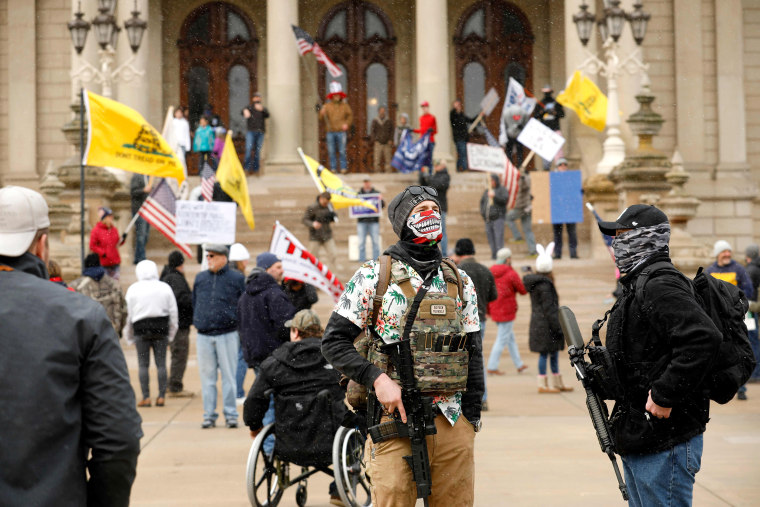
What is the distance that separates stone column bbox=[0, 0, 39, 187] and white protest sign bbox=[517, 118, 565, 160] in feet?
52.8

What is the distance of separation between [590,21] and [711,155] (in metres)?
9.96

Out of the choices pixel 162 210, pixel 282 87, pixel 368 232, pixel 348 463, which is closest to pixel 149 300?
pixel 162 210

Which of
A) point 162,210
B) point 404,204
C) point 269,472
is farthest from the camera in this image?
point 162,210

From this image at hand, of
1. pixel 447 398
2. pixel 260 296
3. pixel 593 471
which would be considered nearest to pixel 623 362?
pixel 447 398

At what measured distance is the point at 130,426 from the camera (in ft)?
10.9

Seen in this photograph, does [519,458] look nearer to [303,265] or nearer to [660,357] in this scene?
[303,265]

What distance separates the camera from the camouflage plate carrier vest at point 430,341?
478 cm

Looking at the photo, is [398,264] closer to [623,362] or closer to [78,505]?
[623,362]

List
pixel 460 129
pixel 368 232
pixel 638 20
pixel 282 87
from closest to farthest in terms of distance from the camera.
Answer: pixel 368 232
pixel 638 20
pixel 460 129
pixel 282 87

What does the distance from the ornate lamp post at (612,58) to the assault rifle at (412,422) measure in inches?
781

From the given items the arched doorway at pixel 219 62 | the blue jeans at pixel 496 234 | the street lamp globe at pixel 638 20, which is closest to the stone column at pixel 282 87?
the arched doorway at pixel 219 62

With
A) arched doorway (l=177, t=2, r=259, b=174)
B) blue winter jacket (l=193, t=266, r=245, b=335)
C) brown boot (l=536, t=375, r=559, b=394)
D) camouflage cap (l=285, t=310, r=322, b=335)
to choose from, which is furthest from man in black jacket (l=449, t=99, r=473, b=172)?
camouflage cap (l=285, t=310, r=322, b=335)

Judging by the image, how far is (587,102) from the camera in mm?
24453

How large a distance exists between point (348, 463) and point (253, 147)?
21.0 meters
